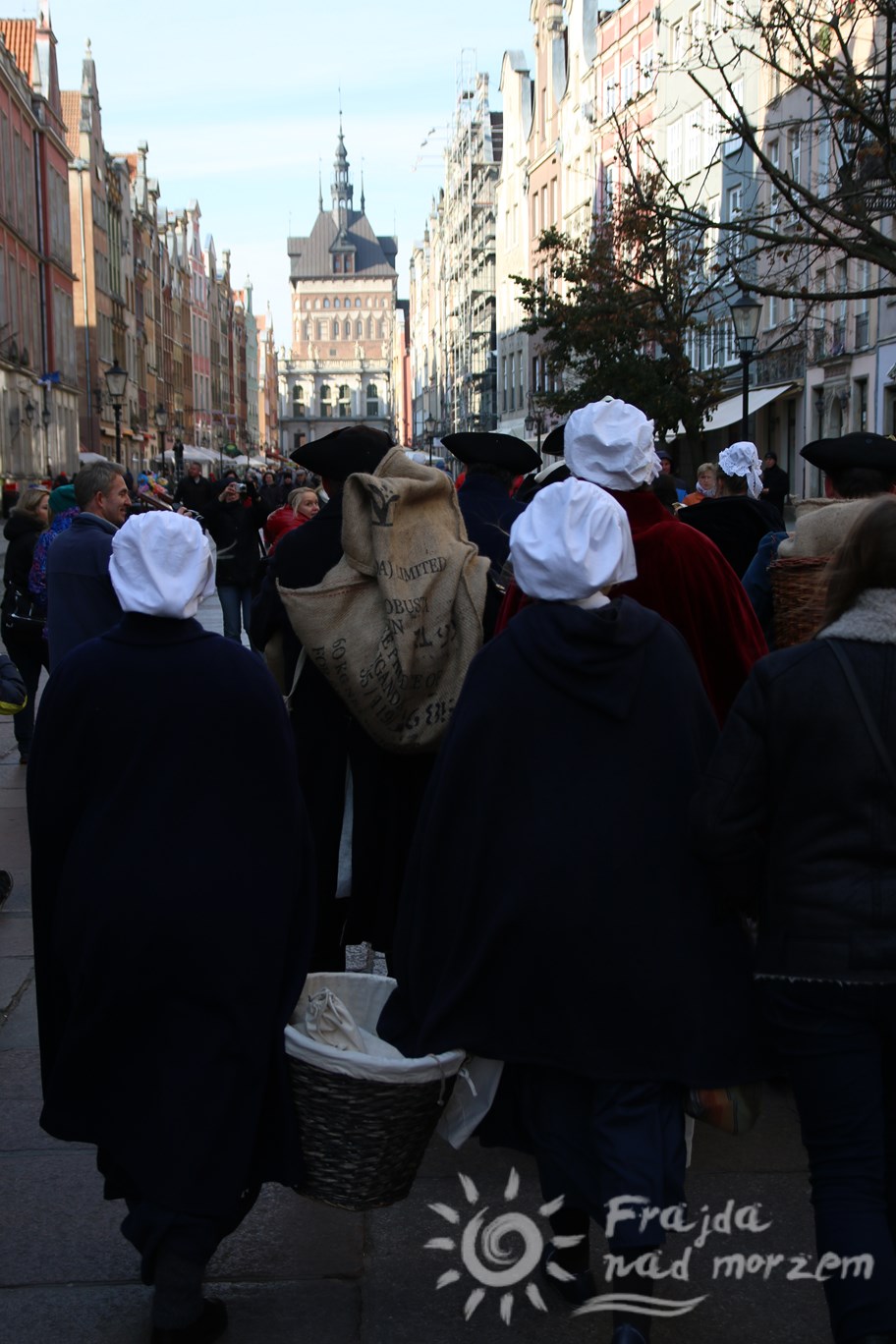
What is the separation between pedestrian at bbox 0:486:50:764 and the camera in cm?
946

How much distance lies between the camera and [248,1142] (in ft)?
10.4

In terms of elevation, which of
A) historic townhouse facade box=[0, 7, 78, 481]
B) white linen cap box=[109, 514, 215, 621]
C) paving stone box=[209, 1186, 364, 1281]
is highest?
historic townhouse facade box=[0, 7, 78, 481]

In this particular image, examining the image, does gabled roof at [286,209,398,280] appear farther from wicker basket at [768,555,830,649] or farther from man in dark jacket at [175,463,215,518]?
wicker basket at [768,555,830,649]

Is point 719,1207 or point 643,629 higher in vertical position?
point 643,629

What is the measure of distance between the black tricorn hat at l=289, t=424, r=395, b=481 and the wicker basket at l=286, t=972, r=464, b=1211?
1907 mm

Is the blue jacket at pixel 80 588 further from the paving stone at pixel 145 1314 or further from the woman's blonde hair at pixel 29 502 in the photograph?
the woman's blonde hair at pixel 29 502

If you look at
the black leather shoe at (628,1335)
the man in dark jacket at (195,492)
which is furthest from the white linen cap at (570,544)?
the man in dark jacket at (195,492)

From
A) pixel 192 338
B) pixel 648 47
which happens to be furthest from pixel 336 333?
pixel 648 47

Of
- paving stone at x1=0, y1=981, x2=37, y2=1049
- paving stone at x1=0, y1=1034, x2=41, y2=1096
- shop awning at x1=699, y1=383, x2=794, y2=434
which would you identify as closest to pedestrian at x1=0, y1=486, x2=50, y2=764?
paving stone at x1=0, y1=981, x2=37, y2=1049

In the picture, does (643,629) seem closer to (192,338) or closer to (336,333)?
(192,338)

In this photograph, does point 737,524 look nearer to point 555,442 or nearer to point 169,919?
point 555,442

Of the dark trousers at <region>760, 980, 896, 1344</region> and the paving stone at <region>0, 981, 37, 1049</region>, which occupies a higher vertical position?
the dark trousers at <region>760, 980, 896, 1344</region>

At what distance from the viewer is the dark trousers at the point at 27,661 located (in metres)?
9.51

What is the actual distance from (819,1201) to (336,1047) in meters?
1.04
